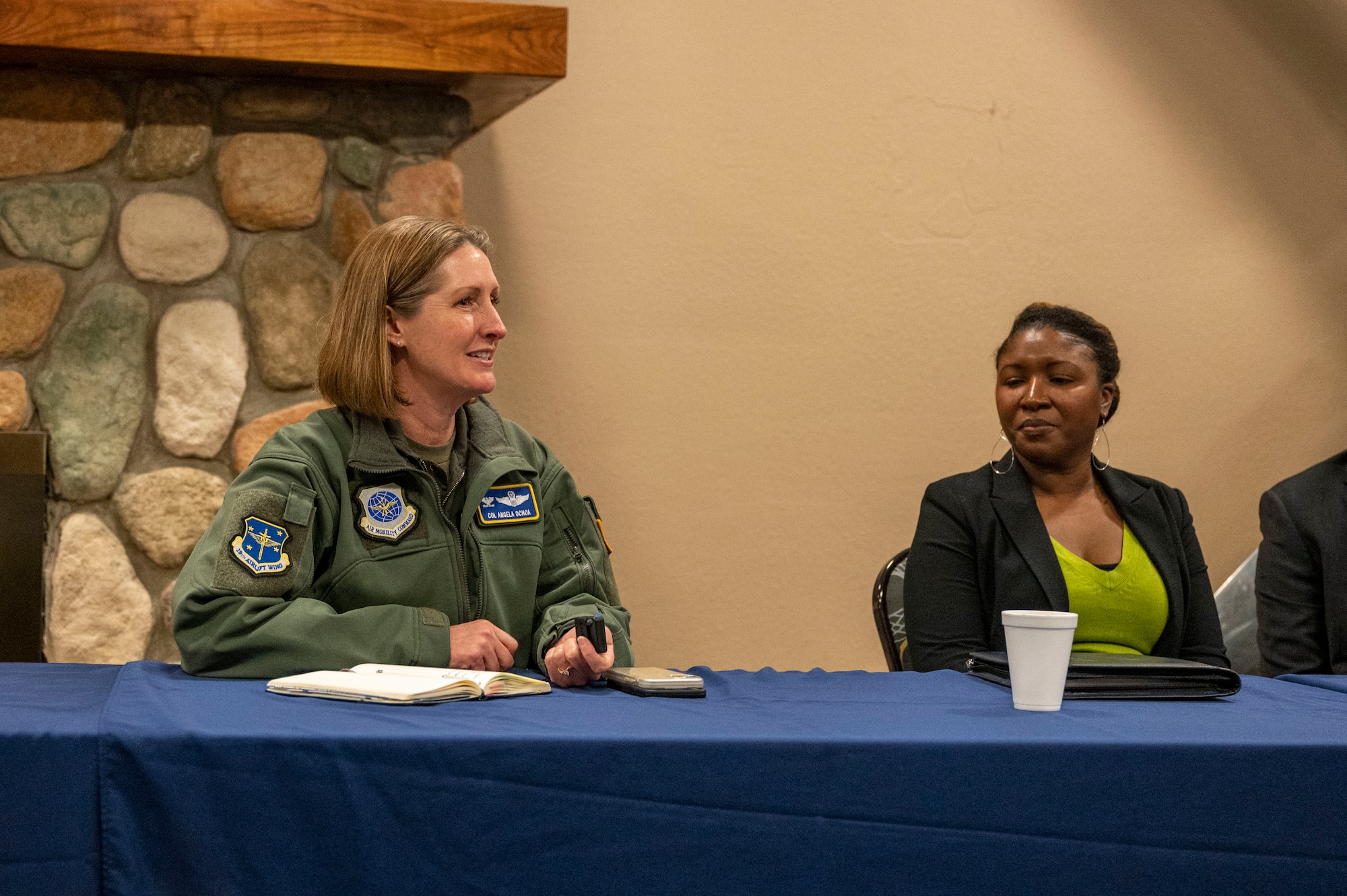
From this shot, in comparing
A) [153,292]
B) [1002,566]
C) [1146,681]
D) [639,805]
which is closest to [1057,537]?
[1002,566]

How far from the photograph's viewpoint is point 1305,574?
2.12 meters

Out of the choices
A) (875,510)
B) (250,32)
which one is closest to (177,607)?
(250,32)

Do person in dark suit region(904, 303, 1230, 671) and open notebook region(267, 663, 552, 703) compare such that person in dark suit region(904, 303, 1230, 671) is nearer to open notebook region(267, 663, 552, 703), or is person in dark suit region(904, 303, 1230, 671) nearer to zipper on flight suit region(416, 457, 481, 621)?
zipper on flight suit region(416, 457, 481, 621)

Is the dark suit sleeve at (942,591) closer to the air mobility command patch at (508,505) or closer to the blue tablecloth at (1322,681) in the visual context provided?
the blue tablecloth at (1322,681)

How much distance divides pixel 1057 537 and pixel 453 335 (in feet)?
3.64

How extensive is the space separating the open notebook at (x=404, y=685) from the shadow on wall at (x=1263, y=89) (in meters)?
2.83

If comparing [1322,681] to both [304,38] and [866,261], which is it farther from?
[304,38]

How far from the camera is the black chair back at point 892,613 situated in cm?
220

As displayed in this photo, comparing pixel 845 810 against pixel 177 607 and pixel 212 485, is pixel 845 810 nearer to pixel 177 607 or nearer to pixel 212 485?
pixel 177 607

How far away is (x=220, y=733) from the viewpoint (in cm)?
102

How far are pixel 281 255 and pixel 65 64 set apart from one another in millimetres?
530

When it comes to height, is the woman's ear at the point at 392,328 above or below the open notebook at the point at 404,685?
above

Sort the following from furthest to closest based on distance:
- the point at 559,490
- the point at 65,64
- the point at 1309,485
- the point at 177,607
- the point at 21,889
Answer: the point at 65,64 → the point at 1309,485 → the point at 559,490 → the point at 177,607 → the point at 21,889

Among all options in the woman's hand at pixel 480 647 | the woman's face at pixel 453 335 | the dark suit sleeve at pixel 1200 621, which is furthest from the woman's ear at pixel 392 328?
the dark suit sleeve at pixel 1200 621
